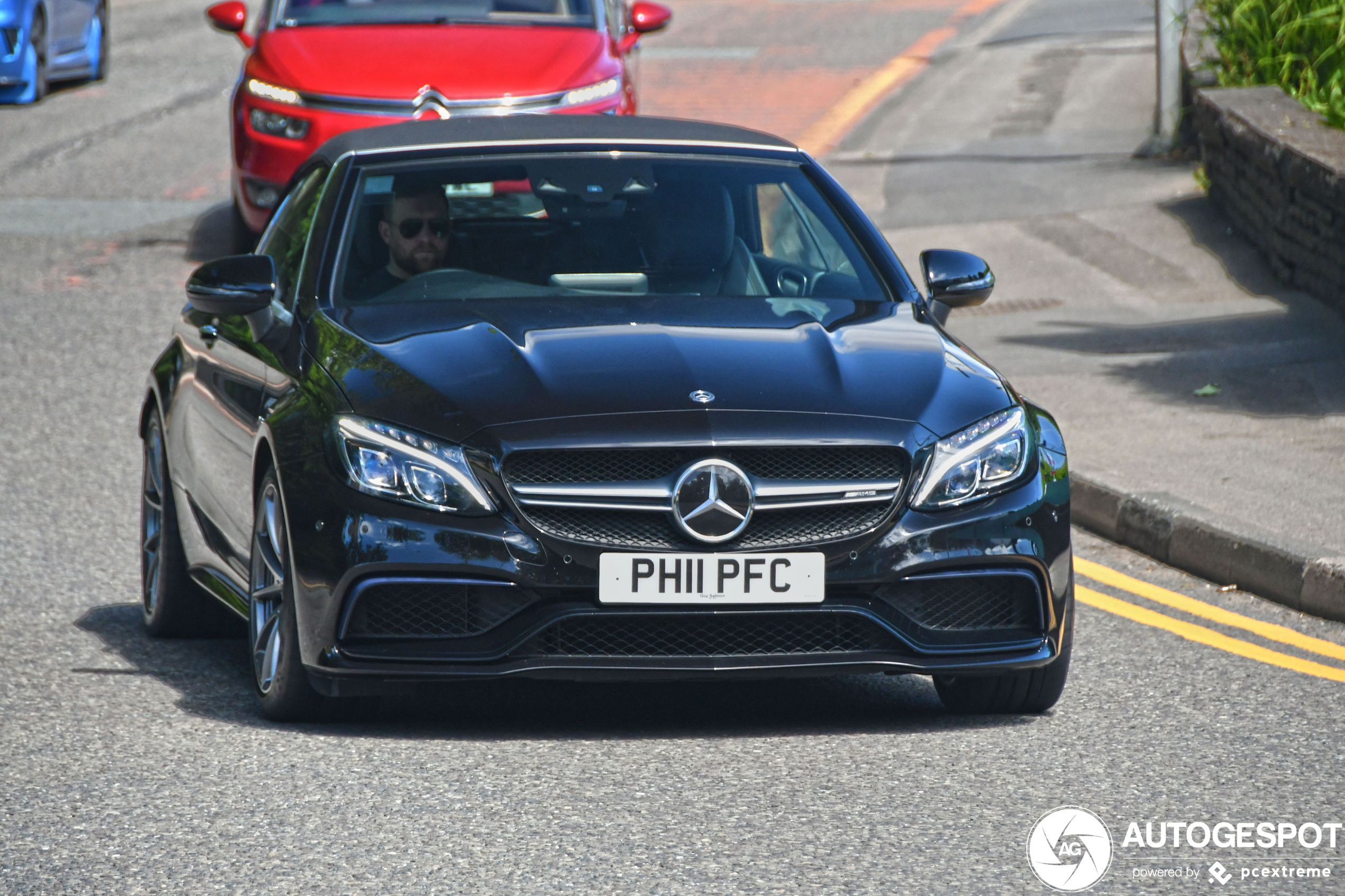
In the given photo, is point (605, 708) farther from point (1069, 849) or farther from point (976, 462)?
point (1069, 849)

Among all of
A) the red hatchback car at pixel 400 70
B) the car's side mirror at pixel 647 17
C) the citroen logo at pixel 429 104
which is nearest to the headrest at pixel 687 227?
the red hatchback car at pixel 400 70

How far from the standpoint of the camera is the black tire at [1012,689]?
5.34 m

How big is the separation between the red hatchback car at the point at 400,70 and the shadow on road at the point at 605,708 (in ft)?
19.3

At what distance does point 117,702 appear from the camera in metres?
5.58

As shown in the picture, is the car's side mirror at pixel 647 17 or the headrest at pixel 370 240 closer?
the headrest at pixel 370 240

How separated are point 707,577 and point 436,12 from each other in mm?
8413

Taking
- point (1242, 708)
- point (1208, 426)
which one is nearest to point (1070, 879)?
point (1242, 708)

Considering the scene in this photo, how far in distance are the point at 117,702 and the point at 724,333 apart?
1879mm

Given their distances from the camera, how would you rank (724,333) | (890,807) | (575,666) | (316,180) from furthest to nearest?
(316,180)
(724,333)
(575,666)
(890,807)

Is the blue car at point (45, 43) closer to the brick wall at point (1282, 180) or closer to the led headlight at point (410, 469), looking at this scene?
the brick wall at point (1282, 180)

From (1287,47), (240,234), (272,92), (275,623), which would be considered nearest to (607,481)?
(275,623)

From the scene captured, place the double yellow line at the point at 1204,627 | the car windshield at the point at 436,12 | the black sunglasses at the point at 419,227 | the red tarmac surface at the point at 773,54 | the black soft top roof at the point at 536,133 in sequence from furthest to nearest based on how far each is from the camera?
the red tarmac surface at the point at 773,54 < the car windshield at the point at 436,12 < the black soft top roof at the point at 536,133 < the double yellow line at the point at 1204,627 < the black sunglasses at the point at 419,227

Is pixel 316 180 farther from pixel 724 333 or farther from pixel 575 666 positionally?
pixel 575 666

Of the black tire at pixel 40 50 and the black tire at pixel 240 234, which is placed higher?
the black tire at pixel 240 234
